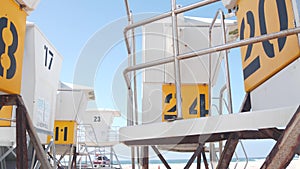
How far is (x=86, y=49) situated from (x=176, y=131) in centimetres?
100

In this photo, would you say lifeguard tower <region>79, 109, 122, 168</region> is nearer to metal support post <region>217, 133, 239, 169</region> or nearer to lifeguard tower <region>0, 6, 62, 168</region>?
lifeguard tower <region>0, 6, 62, 168</region>

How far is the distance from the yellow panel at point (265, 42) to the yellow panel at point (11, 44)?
4.41 ft

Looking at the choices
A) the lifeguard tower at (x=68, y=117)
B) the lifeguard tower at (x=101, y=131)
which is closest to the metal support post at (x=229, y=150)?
the lifeguard tower at (x=68, y=117)

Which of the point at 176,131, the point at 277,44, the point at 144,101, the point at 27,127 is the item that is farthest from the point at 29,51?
→ the point at 277,44

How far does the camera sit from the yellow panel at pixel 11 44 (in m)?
1.61

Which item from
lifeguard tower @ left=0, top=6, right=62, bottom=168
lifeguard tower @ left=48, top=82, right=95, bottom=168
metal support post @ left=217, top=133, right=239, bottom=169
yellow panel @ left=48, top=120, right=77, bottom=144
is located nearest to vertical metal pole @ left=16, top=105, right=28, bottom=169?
lifeguard tower @ left=0, top=6, right=62, bottom=168

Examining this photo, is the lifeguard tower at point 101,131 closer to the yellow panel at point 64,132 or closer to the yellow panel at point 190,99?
the yellow panel at point 64,132

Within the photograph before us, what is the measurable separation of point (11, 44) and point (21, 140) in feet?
1.83

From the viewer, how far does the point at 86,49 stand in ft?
6.74

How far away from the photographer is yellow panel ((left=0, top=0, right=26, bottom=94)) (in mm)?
1614

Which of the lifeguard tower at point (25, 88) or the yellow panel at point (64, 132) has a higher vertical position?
the lifeguard tower at point (25, 88)

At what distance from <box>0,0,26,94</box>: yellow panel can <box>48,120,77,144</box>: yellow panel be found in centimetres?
387

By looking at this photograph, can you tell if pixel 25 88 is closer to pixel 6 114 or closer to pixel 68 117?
pixel 6 114

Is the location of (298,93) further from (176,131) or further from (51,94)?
(51,94)
